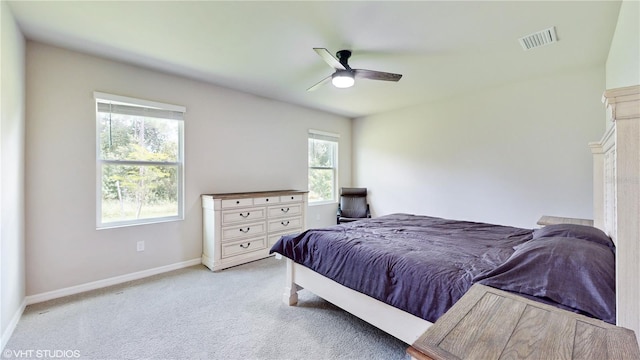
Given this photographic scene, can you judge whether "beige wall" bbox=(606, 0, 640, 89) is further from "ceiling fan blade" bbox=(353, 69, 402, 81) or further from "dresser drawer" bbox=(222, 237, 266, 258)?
"dresser drawer" bbox=(222, 237, 266, 258)

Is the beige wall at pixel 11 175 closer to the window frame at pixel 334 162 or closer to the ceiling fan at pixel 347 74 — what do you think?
the ceiling fan at pixel 347 74

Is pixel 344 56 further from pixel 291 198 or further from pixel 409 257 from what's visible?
pixel 291 198

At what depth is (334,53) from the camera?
107 inches

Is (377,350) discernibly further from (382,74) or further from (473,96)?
(473,96)

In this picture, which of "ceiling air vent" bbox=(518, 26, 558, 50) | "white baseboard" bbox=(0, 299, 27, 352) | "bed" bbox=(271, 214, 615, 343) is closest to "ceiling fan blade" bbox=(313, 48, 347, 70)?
"bed" bbox=(271, 214, 615, 343)

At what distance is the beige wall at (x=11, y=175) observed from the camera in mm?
1953

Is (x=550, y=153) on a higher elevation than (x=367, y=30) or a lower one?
lower

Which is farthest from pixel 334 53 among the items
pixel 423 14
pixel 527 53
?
pixel 527 53

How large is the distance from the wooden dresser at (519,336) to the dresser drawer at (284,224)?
323 centimetres

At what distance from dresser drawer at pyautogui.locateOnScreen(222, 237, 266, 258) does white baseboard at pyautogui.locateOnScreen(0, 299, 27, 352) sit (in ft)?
5.76

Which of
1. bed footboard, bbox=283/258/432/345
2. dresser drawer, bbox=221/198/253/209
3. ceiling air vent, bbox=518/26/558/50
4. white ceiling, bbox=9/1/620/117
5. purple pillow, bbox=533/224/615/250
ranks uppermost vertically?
white ceiling, bbox=9/1/620/117

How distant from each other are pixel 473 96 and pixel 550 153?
126 centimetres

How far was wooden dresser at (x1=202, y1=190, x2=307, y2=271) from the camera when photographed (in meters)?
3.45

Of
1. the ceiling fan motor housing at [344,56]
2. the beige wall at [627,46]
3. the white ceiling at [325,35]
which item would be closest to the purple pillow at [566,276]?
the beige wall at [627,46]
